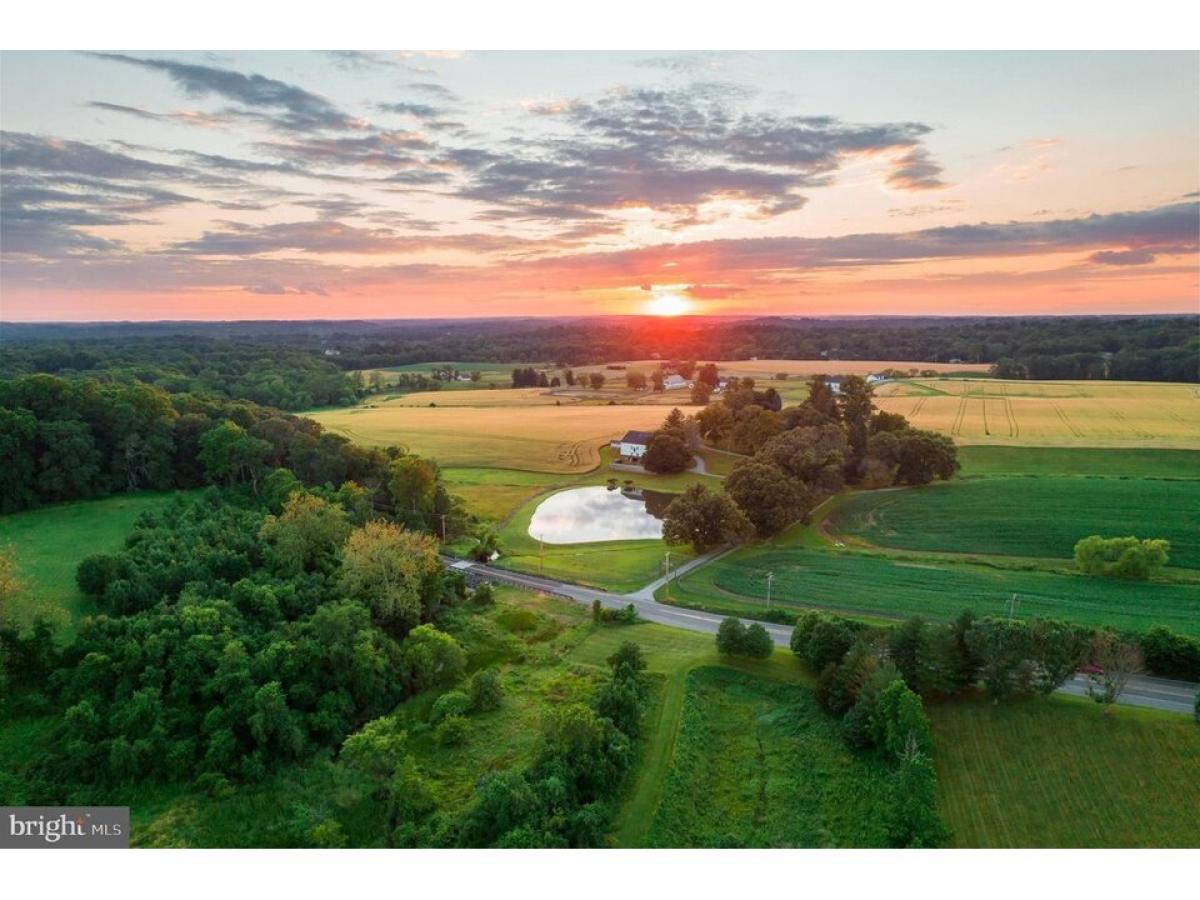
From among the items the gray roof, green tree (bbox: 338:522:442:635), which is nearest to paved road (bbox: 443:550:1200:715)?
green tree (bbox: 338:522:442:635)

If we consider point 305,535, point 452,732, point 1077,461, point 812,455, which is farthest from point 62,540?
point 1077,461

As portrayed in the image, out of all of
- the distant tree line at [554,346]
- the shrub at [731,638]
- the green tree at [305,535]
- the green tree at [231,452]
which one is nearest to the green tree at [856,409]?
the distant tree line at [554,346]

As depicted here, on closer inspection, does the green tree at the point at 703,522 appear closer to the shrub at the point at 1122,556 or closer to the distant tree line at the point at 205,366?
the shrub at the point at 1122,556

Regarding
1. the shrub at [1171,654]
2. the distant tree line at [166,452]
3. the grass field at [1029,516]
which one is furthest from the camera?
the grass field at [1029,516]

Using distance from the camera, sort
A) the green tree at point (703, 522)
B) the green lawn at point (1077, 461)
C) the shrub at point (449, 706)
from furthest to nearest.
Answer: the green lawn at point (1077, 461) → the green tree at point (703, 522) → the shrub at point (449, 706)

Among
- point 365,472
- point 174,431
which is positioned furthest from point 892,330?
point 174,431

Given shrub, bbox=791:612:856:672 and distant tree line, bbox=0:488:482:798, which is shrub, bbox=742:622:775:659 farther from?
distant tree line, bbox=0:488:482:798

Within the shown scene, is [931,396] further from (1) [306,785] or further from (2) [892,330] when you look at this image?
(1) [306,785]
